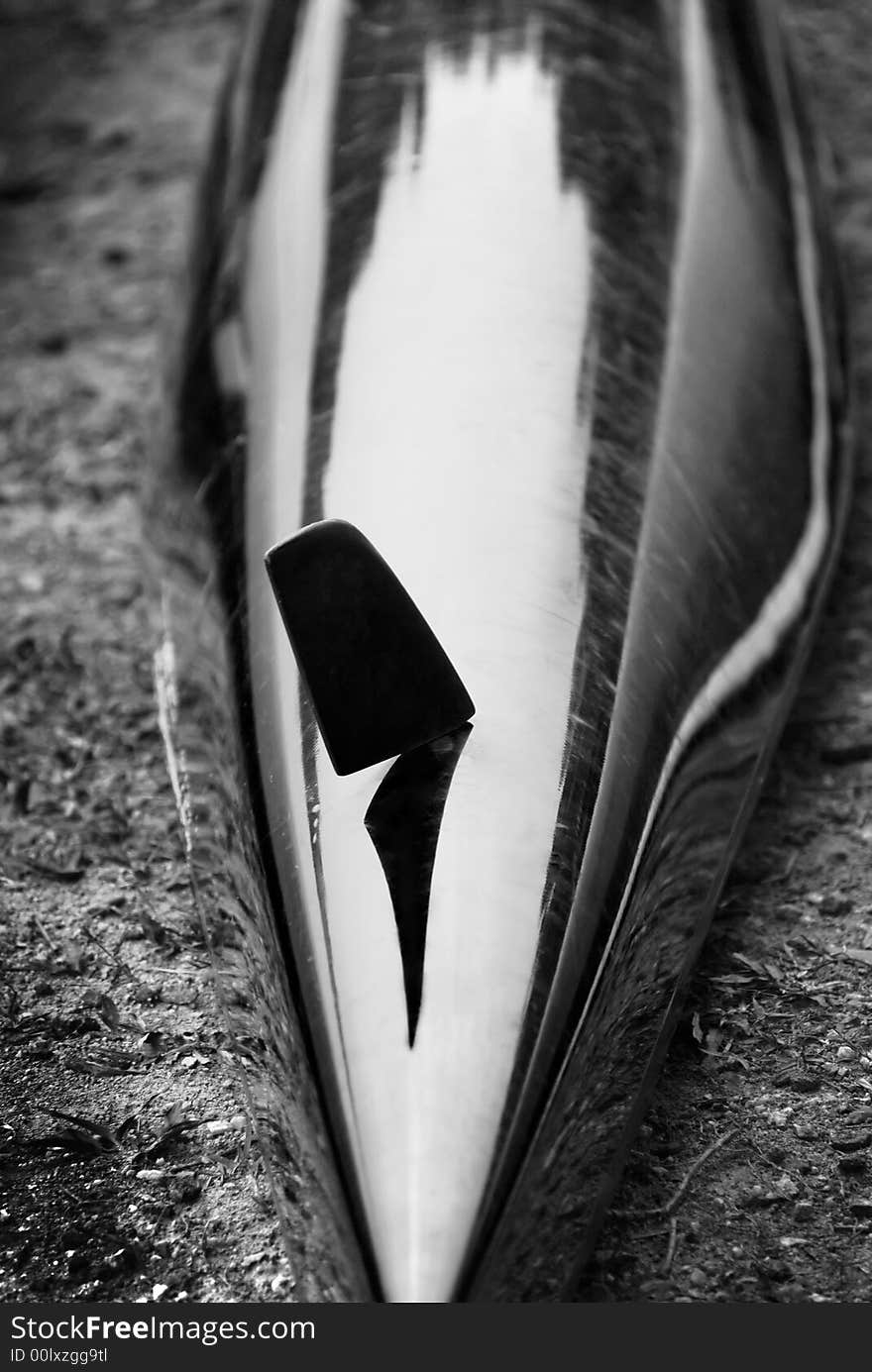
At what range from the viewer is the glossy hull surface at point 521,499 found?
43.8 inches

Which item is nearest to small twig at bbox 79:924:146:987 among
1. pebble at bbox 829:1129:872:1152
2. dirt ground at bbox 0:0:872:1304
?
dirt ground at bbox 0:0:872:1304

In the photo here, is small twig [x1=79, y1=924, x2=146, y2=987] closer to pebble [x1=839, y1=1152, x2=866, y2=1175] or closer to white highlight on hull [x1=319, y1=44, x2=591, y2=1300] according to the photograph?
white highlight on hull [x1=319, y1=44, x2=591, y2=1300]

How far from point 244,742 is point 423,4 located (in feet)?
3.70

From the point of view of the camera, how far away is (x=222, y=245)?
1.96m

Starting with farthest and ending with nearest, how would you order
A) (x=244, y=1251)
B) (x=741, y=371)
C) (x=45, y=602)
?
(x=45, y=602) < (x=741, y=371) < (x=244, y=1251)

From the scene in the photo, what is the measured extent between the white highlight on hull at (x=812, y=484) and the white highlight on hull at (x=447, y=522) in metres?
0.07

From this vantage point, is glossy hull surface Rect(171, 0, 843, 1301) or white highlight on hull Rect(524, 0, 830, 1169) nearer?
glossy hull surface Rect(171, 0, 843, 1301)

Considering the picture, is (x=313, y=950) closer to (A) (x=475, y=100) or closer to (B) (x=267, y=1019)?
(B) (x=267, y=1019)

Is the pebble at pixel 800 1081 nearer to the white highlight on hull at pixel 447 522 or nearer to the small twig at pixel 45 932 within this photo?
the white highlight on hull at pixel 447 522

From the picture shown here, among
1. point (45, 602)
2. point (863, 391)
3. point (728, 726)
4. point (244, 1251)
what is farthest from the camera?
point (863, 391)

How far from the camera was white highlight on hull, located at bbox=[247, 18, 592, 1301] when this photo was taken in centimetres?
108

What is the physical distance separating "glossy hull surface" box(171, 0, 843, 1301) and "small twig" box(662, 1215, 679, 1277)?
7 cm

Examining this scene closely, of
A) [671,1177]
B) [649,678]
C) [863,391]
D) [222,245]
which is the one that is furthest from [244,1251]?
[863,391]

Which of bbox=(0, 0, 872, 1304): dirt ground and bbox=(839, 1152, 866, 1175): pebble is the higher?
bbox=(0, 0, 872, 1304): dirt ground
